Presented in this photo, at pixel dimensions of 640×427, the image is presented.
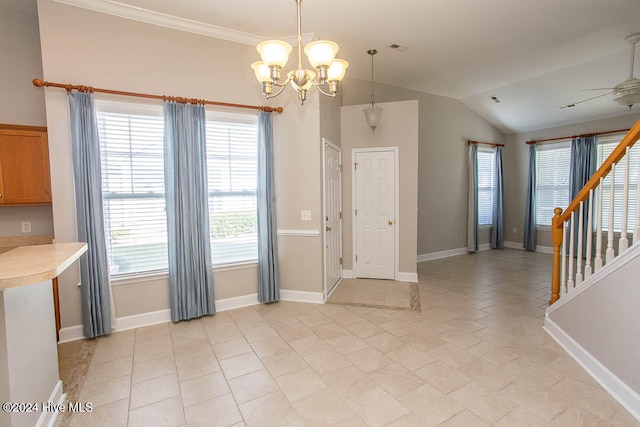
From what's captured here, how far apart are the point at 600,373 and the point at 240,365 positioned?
2.74m

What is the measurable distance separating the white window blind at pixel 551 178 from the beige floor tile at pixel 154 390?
7744mm

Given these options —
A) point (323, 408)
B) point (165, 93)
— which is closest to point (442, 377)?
point (323, 408)

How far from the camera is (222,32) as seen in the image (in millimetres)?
3482

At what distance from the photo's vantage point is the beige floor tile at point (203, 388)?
2.12 m

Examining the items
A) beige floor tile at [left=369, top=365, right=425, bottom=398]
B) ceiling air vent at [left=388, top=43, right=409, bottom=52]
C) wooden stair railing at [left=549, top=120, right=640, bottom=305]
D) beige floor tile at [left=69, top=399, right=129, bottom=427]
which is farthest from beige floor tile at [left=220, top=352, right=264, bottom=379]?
ceiling air vent at [left=388, top=43, right=409, bottom=52]

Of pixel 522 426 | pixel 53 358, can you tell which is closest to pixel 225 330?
pixel 53 358

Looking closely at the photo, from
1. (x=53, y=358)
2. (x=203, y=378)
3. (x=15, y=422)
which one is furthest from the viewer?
(x=203, y=378)

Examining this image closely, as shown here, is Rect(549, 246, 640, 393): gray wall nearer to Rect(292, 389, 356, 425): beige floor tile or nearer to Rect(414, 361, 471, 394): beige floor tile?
Rect(414, 361, 471, 394): beige floor tile

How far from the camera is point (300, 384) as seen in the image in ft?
7.43

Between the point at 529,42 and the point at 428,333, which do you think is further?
the point at 529,42

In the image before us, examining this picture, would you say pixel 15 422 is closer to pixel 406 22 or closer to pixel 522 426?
pixel 522 426

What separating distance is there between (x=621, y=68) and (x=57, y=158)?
24.2ft

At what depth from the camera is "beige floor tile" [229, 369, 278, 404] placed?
2148mm

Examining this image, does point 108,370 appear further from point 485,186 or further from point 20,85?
point 485,186
